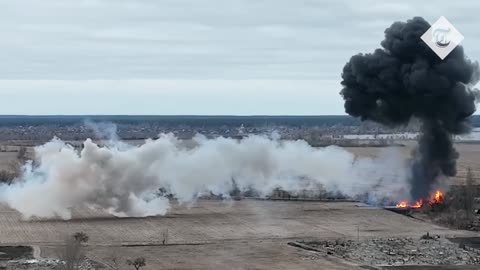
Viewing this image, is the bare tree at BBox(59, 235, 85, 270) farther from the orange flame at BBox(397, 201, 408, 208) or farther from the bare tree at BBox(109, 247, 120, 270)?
the orange flame at BBox(397, 201, 408, 208)

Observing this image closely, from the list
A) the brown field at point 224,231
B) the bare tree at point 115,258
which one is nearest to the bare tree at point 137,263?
the bare tree at point 115,258

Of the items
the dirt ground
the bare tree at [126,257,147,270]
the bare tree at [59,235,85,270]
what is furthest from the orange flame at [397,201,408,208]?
the bare tree at [59,235,85,270]

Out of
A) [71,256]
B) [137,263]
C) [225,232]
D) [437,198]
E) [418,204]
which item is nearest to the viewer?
[71,256]

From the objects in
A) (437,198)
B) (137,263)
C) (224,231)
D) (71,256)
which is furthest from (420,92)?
(71,256)

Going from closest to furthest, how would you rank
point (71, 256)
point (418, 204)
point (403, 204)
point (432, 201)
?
point (71, 256) → point (432, 201) → point (418, 204) → point (403, 204)

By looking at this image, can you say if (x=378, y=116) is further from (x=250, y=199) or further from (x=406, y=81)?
(x=250, y=199)

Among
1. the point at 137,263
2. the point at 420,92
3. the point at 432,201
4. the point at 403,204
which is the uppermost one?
the point at 420,92

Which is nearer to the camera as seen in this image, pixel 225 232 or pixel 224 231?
pixel 225 232

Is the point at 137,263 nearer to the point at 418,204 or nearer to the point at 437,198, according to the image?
the point at 418,204
